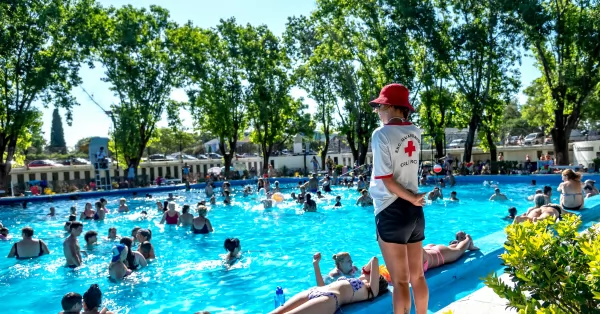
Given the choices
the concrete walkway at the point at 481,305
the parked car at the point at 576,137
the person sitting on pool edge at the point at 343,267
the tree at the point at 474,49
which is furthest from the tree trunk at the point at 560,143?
the concrete walkway at the point at 481,305

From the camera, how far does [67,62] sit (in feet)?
105

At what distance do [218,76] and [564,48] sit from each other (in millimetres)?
25983

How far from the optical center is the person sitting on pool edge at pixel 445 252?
640cm

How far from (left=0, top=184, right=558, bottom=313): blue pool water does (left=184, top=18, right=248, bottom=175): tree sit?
1914cm

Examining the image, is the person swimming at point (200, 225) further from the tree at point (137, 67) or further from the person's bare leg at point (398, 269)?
the tree at point (137, 67)

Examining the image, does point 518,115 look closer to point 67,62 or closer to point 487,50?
point 487,50

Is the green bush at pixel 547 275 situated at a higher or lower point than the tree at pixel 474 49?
lower

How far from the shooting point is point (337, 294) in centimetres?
488

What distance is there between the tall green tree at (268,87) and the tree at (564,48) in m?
18.6

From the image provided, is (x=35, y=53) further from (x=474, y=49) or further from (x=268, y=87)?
(x=474, y=49)

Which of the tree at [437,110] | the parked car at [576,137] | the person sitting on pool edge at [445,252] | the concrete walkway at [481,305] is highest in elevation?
the tree at [437,110]

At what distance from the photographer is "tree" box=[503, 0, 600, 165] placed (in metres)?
26.9

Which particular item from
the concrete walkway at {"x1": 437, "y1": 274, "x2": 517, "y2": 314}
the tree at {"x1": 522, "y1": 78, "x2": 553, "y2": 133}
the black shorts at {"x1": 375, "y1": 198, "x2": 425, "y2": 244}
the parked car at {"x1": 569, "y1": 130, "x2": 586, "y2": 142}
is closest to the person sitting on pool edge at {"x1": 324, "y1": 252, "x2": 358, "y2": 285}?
the concrete walkway at {"x1": 437, "y1": 274, "x2": 517, "y2": 314}

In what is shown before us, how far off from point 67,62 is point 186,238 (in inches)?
993
